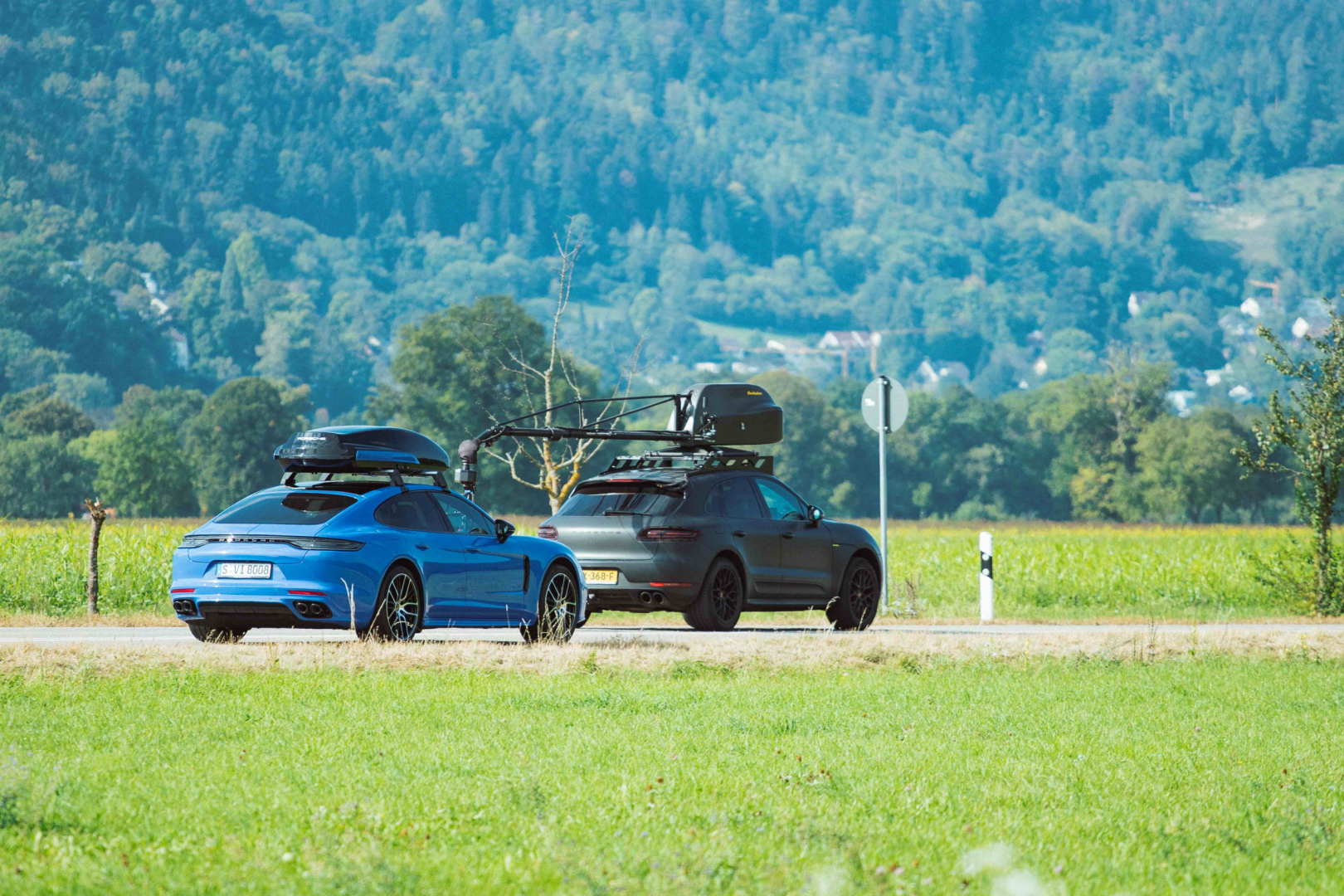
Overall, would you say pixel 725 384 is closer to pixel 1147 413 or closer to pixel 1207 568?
pixel 1207 568

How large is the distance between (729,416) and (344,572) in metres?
6.74

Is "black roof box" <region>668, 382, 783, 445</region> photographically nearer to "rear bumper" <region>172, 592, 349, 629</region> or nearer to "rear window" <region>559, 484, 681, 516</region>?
"rear window" <region>559, 484, 681, 516</region>

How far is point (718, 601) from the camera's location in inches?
663

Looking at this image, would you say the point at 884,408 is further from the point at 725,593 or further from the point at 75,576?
the point at 75,576

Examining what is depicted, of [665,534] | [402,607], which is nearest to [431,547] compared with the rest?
[402,607]

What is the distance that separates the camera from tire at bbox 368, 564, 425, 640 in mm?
13602

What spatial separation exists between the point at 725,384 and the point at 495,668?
798 centimetres

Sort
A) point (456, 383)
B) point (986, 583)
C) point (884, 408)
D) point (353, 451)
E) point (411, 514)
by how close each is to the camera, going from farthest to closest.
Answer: point (456, 383) → point (884, 408) → point (986, 583) → point (353, 451) → point (411, 514)

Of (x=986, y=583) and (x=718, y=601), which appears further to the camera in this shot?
(x=986, y=583)

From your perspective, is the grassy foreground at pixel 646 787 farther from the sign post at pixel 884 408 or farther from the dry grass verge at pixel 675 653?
the sign post at pixel 884 408

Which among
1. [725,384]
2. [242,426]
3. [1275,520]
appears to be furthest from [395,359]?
[725,384]

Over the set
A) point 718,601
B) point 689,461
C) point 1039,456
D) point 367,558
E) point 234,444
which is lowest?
point 718,601

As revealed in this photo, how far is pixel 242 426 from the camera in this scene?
11475 centimetres

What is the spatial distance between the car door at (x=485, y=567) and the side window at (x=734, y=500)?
8.30 ft
